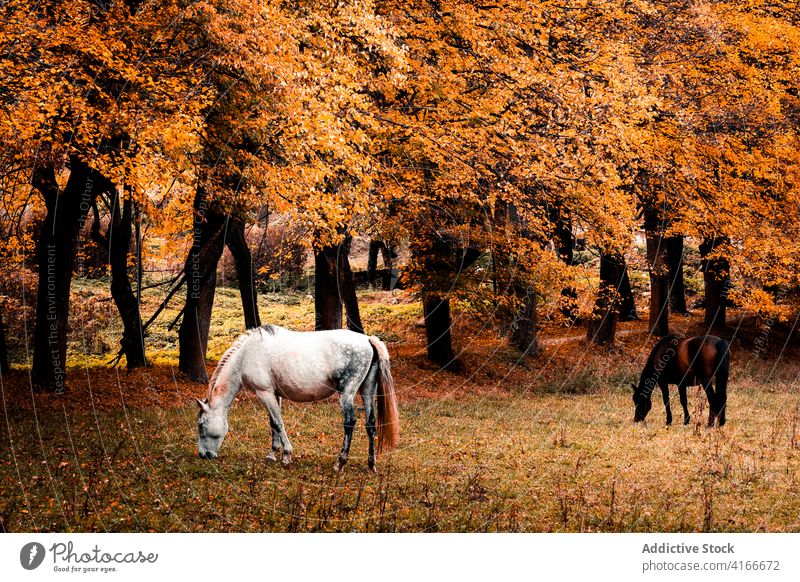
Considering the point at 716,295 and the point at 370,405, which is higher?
the point at 370,405

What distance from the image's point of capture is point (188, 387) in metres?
21.1

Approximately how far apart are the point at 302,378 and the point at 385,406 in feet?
4.51

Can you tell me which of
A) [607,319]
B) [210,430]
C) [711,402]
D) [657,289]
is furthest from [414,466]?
[657,289]

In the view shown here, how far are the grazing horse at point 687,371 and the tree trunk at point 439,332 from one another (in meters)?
8.81

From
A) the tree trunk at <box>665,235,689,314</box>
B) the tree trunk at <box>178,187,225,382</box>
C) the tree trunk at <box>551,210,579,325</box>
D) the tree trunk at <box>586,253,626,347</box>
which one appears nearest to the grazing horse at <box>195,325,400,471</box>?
the tree trunk at <box>178,187,225,382</box>

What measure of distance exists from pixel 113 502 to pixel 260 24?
843cm

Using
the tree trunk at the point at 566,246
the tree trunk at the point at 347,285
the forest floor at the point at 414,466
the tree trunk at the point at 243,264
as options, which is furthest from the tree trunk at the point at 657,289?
the tree trunk at the point at 243,264

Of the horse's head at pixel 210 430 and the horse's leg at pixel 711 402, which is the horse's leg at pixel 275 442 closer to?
the horse's head at pixel 210 430

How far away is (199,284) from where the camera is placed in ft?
65.9

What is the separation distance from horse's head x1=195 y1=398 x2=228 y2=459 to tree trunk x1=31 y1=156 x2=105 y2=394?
307 inches

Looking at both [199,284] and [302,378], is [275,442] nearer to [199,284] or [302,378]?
[302,378]

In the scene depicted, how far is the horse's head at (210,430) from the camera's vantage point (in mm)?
12711

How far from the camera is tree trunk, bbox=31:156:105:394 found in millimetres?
19000

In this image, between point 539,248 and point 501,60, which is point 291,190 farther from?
point 539,248
